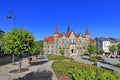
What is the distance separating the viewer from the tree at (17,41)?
2177cm

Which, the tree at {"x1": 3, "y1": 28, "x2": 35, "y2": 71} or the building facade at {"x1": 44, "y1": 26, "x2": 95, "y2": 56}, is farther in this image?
the building facade at {"x1": 44, "y1": 26, "x2": 95, "y2": 56}

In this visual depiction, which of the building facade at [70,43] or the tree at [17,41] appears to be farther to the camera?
the building facade at [70,43]

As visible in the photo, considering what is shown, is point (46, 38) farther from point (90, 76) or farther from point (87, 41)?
point (90, 76)

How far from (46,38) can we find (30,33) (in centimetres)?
7344

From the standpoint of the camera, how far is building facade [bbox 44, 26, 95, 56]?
9125cm

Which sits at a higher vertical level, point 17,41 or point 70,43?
point 70,43

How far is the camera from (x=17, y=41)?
21719mm

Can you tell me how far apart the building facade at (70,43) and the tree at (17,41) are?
224 feet

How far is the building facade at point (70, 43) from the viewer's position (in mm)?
91250

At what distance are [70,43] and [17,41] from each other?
233 feet

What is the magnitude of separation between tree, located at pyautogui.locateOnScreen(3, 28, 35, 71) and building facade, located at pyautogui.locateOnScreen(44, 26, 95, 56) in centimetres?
6823

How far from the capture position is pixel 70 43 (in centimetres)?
9181

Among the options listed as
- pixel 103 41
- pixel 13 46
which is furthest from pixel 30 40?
pixel 103 41

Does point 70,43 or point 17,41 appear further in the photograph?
point 70,43
